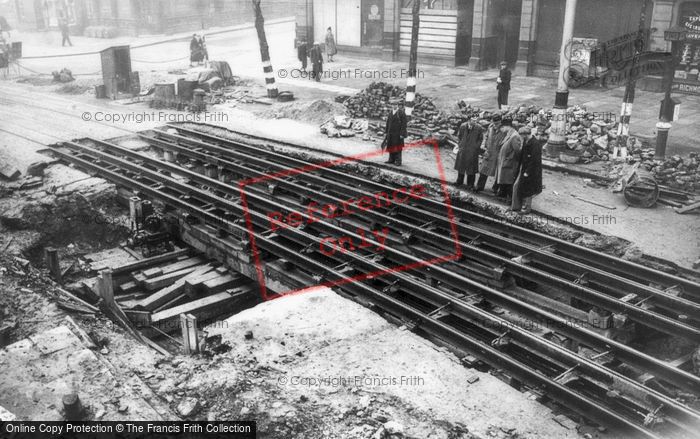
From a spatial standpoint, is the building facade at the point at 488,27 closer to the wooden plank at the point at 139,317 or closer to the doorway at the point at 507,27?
the doorway at the point at 507,27

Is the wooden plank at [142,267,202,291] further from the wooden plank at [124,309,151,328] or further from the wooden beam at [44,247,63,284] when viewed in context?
the wooden beam at [44,247,63,284]

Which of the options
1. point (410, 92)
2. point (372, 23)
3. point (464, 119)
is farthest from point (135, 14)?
point (464, 119)

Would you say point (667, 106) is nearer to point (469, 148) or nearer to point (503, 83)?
point (469, 148)

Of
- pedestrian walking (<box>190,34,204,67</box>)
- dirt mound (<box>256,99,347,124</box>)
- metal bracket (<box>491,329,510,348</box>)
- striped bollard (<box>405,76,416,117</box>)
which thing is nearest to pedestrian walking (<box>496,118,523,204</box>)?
metal bracket (<box>491,329,510,348</box>)

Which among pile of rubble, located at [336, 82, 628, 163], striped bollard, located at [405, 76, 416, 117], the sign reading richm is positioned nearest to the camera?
pile of rubble, located at [336, 82, 628, 163]

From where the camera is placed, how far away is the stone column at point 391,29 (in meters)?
28.8

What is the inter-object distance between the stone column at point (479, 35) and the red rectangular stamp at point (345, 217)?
45.6 feet

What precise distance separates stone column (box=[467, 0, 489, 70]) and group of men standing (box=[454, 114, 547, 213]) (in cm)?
1466

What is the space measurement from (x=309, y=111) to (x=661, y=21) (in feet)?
38.9

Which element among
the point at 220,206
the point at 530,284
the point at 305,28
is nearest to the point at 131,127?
the point at 220,206

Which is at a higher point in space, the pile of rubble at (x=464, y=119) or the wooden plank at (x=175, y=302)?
the pile of rubble at (x=464, y=119)

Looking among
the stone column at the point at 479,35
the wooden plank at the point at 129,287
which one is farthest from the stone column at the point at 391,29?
the wooden plank at the point at 129,287

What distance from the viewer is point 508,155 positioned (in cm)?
1147

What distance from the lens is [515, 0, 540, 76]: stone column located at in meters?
24.3
